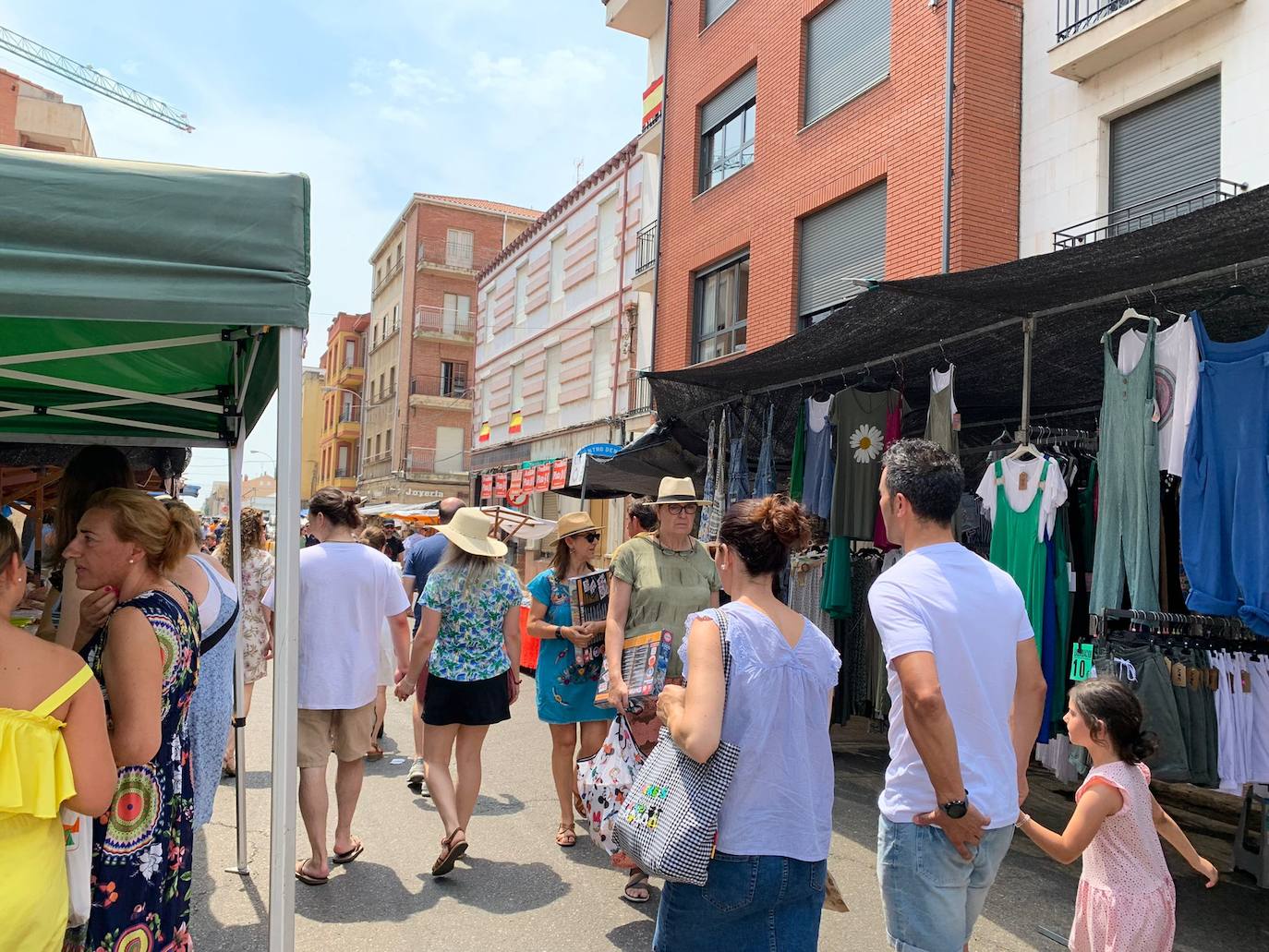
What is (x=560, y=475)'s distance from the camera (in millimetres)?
12164

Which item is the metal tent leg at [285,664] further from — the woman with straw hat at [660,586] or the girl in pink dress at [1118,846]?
the girl in pink dress at [1118,846]

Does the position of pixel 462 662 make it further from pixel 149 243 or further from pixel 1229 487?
pixel 1229 487

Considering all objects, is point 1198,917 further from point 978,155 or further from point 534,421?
point 534,421

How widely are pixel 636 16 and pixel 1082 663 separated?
734 inches

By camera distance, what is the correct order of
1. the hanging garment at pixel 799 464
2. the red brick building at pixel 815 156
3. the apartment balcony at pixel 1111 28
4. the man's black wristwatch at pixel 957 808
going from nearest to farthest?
the man's black wristwatch at pixel 957 808
the hanging garment at pixel 799 464
the apartment balcony at pixel 1111 28
the red brick building at pixel 815 156

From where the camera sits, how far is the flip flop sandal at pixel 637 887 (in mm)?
4516

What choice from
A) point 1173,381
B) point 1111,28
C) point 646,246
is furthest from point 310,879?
point 646,246

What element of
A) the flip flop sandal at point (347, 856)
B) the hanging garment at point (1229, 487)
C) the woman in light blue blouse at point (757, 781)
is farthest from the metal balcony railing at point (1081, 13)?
the flip flop sandal at point (347, 856)

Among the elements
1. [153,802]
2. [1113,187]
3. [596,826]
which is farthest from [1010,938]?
[1113,187]

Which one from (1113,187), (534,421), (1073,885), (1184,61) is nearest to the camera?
(1073,885)

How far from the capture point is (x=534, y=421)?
2662 centimetres

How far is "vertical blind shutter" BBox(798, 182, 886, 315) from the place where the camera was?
1276 centimetres

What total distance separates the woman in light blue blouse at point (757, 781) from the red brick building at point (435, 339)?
38185 mm

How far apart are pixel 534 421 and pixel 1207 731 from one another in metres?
23.1
